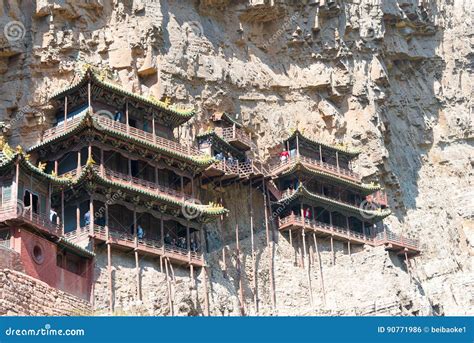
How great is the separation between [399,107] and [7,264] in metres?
44.5

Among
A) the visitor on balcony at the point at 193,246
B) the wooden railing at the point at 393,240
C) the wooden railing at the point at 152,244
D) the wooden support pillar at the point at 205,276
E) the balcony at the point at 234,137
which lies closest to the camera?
the wooden railing at the point at 152,244

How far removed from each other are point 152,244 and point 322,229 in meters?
13.9

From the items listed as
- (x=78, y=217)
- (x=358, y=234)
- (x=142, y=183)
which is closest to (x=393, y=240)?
(x=358, y=234)

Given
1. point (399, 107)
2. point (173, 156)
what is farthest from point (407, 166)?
point (173, 156)

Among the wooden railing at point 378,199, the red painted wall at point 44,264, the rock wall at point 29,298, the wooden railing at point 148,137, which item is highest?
the wooden railing at point 378,199

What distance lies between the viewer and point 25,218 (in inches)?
1439

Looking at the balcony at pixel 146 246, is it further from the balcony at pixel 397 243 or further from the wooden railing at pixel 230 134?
the balcony at pixel 397 243

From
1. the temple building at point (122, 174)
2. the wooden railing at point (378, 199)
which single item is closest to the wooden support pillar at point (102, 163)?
the temple building at point (122, 174)

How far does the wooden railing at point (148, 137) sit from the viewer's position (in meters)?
47.9

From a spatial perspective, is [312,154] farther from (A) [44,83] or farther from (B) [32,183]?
(B) [32,183]

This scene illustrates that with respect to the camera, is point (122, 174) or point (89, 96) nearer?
point (122, 174)

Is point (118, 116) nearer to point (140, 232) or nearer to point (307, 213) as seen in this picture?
point (140, 232)

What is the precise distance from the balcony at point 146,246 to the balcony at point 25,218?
19.5ft

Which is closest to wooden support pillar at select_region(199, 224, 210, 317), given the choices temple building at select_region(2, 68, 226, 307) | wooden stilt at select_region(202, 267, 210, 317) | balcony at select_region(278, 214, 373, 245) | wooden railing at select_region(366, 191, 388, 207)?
wooden stilt at select_region(202, 267, 210, 317)
